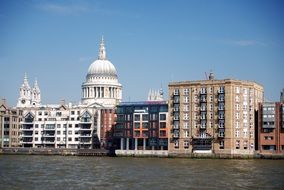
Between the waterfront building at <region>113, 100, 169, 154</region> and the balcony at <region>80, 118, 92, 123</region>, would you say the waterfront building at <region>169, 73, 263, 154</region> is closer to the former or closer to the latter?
the waterfront building at <region>113, 100, 169, 154</region>

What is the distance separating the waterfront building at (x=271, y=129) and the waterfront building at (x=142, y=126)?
24.3m

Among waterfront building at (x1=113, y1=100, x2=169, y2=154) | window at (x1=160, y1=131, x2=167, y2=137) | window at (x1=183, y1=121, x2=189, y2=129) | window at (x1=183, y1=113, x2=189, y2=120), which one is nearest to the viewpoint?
window at (x1=183, y1=121, x2=189, y2=129)

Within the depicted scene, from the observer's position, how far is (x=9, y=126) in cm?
17475

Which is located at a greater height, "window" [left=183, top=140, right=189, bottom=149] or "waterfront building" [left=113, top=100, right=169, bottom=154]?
"waterfront building" [left=113, top=100, right=169, bottom=154]

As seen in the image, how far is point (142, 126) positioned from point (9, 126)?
4551cm

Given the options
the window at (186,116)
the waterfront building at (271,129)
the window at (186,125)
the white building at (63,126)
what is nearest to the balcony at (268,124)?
the waterfront building at (271,129)

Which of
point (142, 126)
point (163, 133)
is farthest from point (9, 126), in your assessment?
point (163, 133)

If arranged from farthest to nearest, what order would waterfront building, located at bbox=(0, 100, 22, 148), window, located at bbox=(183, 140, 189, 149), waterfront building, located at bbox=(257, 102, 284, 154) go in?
1. waterfront building, located at bbox=(0, 100, 22, 148)
2. window, located at bbox=(183, 140, 189, 149)
3. waterfront building, located at bbox=(257, 102, 284, 154)

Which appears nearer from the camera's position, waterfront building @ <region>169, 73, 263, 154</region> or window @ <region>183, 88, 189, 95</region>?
waterfront building @ <region>169, 73, 263, 154</region>

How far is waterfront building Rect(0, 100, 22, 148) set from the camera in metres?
174

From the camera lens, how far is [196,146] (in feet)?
458

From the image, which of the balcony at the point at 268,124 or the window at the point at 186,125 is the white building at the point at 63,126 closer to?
the window at the point at 186,125

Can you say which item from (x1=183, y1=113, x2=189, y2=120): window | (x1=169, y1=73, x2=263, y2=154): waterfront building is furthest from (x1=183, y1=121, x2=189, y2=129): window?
(x1=183, y1=113, x2=189, y2=120): window

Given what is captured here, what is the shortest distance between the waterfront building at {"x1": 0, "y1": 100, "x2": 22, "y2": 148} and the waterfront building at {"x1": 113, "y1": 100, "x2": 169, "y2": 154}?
1397 inches
